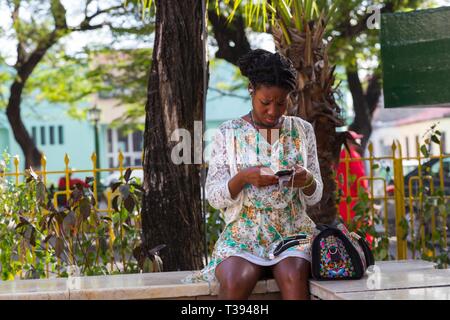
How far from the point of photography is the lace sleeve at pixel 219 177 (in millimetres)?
3766

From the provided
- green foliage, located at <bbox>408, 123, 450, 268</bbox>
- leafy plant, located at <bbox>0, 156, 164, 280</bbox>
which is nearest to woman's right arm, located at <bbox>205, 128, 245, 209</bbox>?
leafy plant, located at <bbox>0, 156, 164, 280</bbox>

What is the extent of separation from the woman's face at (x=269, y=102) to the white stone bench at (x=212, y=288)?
2.66ft

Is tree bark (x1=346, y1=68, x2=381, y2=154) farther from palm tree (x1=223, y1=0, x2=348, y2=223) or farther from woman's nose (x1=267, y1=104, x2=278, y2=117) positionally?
woman's nose (x1=267, y1=104, x2=278, y2=117)

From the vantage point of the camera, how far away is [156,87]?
17.9 ft

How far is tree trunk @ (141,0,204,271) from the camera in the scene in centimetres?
533

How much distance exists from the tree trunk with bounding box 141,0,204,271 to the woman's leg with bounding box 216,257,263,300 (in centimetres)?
172

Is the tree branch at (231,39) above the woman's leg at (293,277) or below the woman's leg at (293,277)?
above

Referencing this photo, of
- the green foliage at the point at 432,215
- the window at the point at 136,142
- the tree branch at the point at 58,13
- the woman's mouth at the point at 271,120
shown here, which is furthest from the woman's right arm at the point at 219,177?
the window at the point at 136,142

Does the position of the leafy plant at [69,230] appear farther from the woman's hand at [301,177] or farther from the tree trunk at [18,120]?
the tree trunk at [18,120]

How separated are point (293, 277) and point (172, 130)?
6.91 ft

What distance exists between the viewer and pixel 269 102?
3738mm
